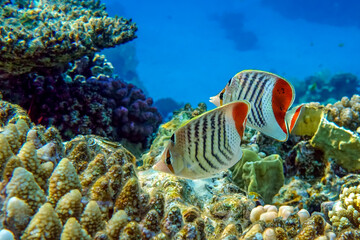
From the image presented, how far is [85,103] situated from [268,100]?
417cm

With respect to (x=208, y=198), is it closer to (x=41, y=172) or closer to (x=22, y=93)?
(x=41, y=172)

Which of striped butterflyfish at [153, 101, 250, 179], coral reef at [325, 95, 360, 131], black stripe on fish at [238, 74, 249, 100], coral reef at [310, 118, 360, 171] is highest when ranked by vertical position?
coral reef at [325, 95, 360, 131]

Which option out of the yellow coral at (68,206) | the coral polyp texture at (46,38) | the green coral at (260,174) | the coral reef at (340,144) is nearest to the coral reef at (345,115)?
the coral reef at (340,144)

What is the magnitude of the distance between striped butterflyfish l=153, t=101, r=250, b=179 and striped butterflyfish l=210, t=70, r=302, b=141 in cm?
55

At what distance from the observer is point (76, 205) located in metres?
1.56

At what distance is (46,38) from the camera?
426 centimetres

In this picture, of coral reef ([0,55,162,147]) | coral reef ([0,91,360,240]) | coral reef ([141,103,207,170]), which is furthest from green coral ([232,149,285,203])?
coral reef ([0,55,162,147])

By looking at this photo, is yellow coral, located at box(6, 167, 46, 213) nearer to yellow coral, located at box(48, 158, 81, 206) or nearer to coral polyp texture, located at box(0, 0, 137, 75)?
yellow coral, located at box(48, 158, 81, 206)

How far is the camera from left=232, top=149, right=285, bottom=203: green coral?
→ 3688mm

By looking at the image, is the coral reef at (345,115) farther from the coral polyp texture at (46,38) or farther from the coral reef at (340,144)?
the coral polyp texture at (46,38)

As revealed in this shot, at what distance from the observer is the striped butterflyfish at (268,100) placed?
2.20 m

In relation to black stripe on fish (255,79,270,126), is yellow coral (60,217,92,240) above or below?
below

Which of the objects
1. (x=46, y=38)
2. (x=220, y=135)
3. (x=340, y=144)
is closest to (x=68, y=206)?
(x=220, y=135)

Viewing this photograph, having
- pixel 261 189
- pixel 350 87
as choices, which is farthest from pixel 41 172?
pixel 350 87
